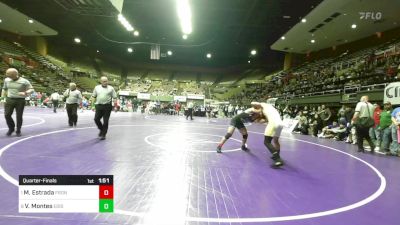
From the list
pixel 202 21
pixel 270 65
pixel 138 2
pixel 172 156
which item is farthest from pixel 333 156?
pixel 270 65

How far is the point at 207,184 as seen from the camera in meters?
4.15

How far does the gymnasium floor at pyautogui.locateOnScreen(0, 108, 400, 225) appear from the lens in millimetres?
2998

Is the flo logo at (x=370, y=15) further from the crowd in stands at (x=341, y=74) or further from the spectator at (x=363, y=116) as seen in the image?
the spectator at (x=363, y=116)

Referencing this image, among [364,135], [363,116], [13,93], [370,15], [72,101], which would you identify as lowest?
[364,135]

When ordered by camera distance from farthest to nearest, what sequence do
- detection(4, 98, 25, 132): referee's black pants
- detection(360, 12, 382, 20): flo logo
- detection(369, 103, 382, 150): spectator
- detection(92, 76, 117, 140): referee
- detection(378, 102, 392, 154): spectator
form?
detection(360, 12, 382, 20): flo logo
detection(369, 103, 382, 150): spectator
detection(378, 102, 392, 154): spectator
detection(92, 76, 117, 140): referee
detection(4, 98, 25, 132): referee's black pants

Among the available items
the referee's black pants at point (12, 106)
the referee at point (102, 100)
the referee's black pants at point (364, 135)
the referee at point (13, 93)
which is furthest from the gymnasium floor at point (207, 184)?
the referee's black pants at point (364, 135)

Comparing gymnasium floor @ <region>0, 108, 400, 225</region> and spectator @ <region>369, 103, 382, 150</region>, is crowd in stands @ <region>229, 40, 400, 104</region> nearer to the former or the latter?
spectator @ <region>369, 103, 382, 150</region>

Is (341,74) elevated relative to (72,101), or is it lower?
elevated

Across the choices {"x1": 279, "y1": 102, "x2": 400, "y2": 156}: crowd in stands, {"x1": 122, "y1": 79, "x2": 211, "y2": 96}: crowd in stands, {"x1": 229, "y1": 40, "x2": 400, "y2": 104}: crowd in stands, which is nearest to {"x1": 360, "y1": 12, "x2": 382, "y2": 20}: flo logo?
{"x1": 229, "y1": 40, "x2": 400, "y2": 104}: crowd in stands

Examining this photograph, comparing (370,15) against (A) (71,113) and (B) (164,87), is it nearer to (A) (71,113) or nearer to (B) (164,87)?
(A) (71,113)

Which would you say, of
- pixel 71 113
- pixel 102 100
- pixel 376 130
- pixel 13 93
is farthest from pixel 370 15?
pixel 13 93

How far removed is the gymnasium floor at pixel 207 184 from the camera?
2998 millimetres

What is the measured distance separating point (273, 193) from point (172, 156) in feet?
8.88

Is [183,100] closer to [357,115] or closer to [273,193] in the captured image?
[357,115]
